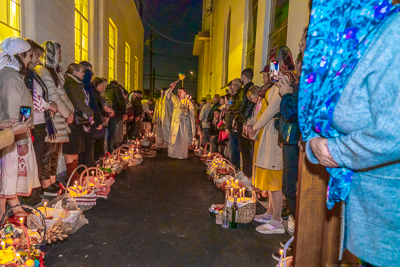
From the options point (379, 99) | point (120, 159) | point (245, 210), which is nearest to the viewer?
point (379, 99)

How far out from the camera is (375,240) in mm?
959

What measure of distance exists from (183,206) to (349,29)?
334 cm

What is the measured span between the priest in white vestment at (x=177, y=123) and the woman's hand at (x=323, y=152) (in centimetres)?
705

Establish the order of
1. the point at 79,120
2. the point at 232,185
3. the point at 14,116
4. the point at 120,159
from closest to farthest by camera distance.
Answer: the point at 14,116, the point at 232,185, the point at 79,120, the point at 120,159

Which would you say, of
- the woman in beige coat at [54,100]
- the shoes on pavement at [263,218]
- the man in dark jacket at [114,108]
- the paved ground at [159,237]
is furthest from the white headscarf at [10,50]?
the man in dark jacket at [114,108]

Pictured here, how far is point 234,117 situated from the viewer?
560cm

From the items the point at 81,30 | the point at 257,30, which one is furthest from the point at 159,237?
the point at 81,30

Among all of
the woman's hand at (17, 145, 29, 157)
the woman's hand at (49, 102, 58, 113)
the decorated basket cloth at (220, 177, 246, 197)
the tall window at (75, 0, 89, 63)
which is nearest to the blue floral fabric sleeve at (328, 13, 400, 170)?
the decorated basket cloth at (220, 177, 246, 197)

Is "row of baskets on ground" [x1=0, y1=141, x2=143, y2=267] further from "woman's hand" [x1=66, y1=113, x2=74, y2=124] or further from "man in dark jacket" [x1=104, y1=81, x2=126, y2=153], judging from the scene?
"man in dark jacket" [x1=104, y1=81, x2=126, y2=153]

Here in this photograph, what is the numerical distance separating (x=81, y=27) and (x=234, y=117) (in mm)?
5116

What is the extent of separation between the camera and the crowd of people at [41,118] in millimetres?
2805

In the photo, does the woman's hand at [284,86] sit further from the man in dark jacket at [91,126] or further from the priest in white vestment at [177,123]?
the priest in white vestment at [177,123]

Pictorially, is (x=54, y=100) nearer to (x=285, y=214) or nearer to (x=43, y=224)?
(x=43, y=224)

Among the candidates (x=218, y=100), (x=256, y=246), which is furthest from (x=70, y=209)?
(x=218, y=100)
